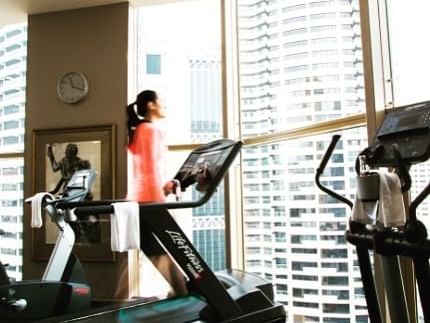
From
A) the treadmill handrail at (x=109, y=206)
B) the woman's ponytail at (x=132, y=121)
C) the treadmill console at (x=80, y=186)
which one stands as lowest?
the treadmill handrail at (x=109, y=206)

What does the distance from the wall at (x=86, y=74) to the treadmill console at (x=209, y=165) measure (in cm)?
146

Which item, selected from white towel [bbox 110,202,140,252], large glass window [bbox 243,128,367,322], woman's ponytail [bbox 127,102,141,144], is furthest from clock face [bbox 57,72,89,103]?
white towel [bbox 110,202,140,252]

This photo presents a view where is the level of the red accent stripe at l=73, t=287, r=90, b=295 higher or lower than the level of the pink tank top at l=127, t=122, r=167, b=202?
lower

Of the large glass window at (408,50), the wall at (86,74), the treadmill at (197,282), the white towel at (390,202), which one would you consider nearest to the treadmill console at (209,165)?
the treadmill at (197,282)

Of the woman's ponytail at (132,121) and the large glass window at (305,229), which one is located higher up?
the woman's ponytail at (132,121)

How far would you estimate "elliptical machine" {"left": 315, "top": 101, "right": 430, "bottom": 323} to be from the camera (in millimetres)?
1286

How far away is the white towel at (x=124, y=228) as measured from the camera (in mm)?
2137

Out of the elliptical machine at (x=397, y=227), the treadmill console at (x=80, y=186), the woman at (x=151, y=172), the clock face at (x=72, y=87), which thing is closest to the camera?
the elliptical machine at (x=397, y=227)

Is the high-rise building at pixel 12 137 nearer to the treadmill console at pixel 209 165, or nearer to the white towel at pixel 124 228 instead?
the treadmill console at pixel 209 165

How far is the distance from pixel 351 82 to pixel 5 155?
3.86 meters

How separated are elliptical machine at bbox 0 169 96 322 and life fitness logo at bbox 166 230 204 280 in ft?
2.95

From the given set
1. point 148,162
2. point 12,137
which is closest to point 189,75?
point 148,162

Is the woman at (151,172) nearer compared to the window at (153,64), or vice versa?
the woman at (151,172)

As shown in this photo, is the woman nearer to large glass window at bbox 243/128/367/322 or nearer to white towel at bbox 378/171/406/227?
large glass window at bbox 243/128/367/322
